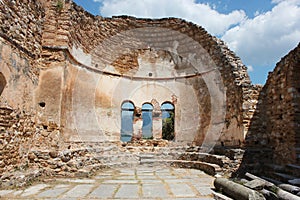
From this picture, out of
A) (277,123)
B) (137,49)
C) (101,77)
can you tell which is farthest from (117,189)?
(137,49)

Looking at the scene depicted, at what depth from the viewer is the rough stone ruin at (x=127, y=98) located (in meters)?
6.92

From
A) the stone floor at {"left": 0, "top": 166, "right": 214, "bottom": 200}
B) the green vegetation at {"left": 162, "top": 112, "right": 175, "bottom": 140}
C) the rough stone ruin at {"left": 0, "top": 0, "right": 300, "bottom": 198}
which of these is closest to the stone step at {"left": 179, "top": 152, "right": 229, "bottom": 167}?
the rough stone ruin at {"left": 0, "top": 0, "right": 300, "bottom": 198}

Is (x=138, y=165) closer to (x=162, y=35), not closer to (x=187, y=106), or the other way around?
(x=187, y=106)

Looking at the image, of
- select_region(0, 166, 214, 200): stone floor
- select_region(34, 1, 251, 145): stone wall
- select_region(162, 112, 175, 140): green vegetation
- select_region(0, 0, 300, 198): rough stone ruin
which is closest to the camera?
select_region(0, 166, 214, 200): stone floor

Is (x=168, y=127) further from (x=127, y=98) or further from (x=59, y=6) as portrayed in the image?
(x=59, y=6)

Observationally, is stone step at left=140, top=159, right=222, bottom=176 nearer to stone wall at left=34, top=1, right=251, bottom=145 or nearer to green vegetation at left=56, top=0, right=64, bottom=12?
stone wall at left=34, top=1, right=251, bottom=145

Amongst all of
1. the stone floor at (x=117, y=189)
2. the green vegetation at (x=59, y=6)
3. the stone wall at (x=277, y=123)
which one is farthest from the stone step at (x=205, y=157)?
the green vegetation at (x=59, y=6)

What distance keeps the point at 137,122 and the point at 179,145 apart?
256 cm

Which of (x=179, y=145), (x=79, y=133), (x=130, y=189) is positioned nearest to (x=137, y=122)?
(x=179, y=145)

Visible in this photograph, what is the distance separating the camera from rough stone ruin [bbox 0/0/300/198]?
6922 millimetres

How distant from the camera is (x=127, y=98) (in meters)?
13.0

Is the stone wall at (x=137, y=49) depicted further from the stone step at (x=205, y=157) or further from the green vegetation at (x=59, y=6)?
the stone step at (x=205, y=157)

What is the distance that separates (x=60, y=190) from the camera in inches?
220

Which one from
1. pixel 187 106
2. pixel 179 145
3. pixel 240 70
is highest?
pixel 240 70
